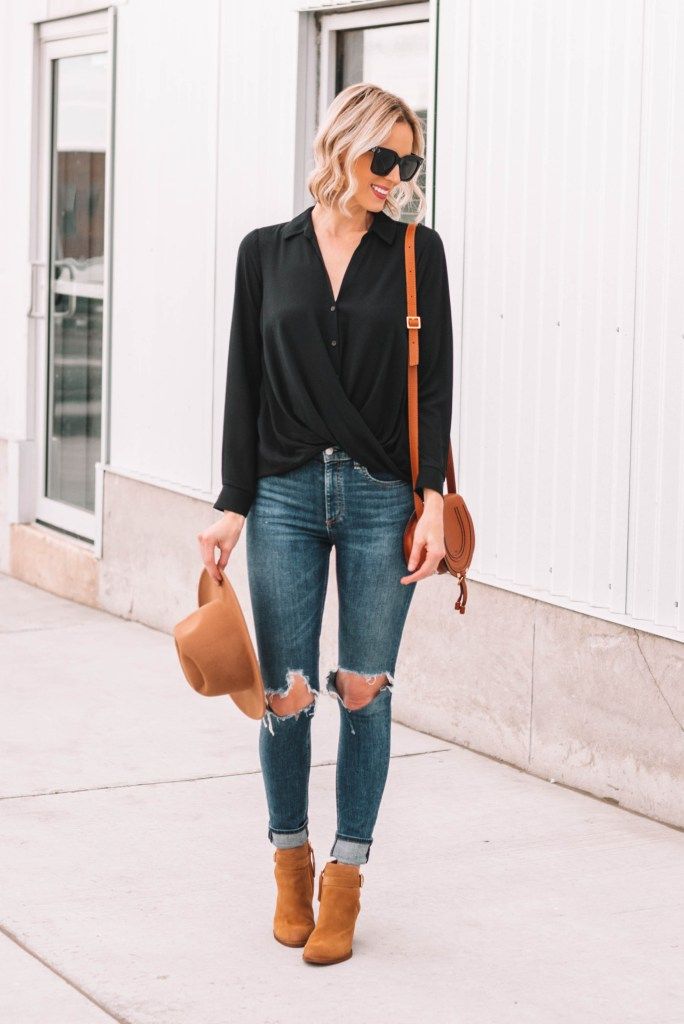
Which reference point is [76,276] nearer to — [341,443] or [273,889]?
[273,889]

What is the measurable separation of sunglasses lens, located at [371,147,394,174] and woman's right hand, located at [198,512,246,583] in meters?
0.83

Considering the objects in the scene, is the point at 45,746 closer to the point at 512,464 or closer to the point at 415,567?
the point at 512,464

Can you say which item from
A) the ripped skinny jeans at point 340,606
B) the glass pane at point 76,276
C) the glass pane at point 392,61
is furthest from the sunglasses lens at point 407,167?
the glass pane at point 76,276

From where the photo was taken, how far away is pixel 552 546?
5355 millimetres

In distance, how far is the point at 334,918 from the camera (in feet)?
12.8

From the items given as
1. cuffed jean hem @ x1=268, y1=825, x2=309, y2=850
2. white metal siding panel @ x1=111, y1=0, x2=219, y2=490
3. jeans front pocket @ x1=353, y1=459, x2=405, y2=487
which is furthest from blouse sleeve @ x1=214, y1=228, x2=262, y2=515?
white metal siding panel @ x1=111, y1=0, x2=219, y2=490

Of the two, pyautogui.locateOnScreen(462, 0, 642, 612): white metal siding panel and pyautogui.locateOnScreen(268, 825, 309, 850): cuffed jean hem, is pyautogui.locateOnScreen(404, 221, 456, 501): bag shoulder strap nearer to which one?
pyautogui.locateOnScreen(268, 825, 309, 850): cuffed jean hem

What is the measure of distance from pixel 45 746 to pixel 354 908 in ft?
6.86

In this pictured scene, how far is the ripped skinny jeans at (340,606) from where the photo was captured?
3.76 metres

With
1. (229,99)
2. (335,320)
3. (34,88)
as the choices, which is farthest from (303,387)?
(34,88)

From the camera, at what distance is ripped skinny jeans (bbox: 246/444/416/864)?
3760mm

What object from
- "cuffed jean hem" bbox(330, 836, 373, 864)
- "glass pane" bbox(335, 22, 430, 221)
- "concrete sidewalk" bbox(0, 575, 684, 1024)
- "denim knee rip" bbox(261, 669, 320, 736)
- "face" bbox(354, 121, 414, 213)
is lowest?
"concrete sidewalk" bbox(0, 575, 684, 1024)

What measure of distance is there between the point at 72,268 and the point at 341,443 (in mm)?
5173

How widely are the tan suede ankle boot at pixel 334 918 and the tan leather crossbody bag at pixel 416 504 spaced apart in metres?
0.68
